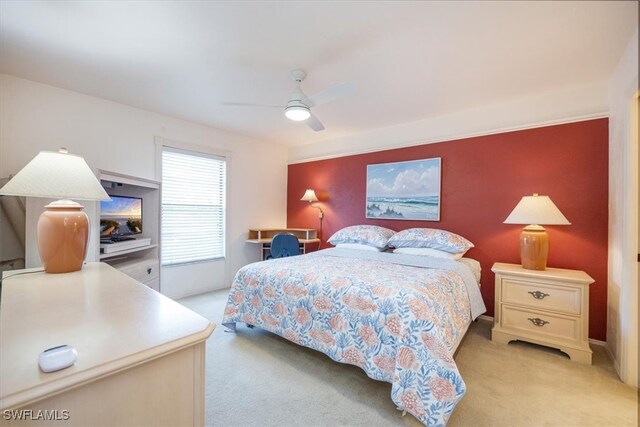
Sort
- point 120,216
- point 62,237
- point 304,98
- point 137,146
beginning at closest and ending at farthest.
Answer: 1. point 62,237
2. point 304,98
3. point 120,216
4. point 137,146

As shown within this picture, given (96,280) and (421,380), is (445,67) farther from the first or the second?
(96,280)

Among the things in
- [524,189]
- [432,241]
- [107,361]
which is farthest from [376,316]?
[524,189]

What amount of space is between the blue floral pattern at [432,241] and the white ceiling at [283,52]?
141cm

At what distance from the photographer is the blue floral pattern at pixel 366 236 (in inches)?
133

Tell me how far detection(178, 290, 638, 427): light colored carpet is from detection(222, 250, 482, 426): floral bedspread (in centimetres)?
20

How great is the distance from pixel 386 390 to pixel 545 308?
159cm

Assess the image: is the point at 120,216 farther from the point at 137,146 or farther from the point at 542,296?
the point at 542,296

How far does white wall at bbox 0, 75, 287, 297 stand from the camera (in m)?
2.54

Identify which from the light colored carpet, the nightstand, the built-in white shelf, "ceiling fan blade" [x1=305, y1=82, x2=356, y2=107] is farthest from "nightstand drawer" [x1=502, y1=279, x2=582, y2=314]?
the built-in white shelf

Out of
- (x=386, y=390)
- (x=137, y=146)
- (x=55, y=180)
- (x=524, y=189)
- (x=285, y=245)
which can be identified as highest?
(x=137, y=146)

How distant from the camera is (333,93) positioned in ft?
6.95

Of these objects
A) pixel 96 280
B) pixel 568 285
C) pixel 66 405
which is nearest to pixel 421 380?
pixel 66 405

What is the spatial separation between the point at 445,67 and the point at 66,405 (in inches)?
110

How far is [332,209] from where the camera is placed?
4441 mm
